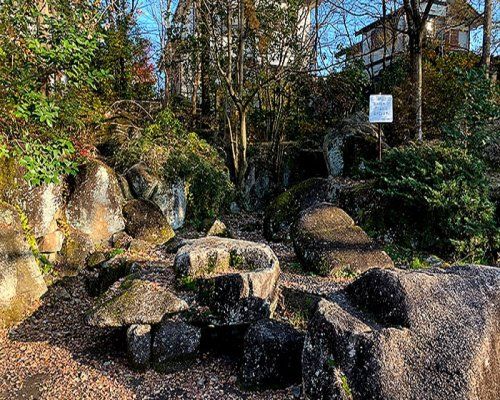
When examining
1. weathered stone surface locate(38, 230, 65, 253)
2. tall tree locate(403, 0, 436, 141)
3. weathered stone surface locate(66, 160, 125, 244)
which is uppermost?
tall tree locate(403, 0, 436, 141)

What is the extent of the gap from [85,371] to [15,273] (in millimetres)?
1929

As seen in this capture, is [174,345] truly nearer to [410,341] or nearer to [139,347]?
[139,347]

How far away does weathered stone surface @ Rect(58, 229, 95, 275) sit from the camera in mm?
5930

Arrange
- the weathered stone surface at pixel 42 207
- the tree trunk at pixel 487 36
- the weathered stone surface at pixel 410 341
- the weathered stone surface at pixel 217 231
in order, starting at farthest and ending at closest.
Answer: the tree trunk at pixel 487 36
the weathered stone surface at pixel 217 231
the weathered stone surface at pixel 42 207
the weathered stone surface at pixel 410 341

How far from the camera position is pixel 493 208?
19.0 ft

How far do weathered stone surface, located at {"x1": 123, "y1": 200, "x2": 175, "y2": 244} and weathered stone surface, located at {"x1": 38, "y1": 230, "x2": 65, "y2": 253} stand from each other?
1187 mm

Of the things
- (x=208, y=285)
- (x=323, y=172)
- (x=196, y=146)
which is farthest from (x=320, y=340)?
(x=323, y=172)

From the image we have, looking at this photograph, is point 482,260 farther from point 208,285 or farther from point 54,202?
point 54,202

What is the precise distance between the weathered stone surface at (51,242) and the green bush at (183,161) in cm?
206

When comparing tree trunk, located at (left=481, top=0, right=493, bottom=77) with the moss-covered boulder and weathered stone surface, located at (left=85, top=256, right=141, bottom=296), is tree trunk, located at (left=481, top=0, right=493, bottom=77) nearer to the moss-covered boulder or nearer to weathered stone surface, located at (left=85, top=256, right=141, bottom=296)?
the moss-covered boulder

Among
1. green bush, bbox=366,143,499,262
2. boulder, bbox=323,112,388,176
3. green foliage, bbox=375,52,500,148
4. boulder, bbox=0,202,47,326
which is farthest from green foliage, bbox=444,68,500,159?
boulder, bbox=0,202,47,326

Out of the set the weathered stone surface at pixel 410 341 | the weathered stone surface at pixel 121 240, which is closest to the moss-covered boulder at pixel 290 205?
the weathered stone surface at pixel 121 240

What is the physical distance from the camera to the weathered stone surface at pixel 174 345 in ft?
11.9

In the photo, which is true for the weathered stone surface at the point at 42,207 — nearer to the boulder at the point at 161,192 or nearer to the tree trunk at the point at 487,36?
the boulder at the point at 161,192
